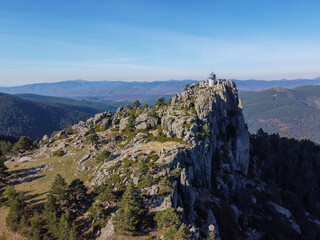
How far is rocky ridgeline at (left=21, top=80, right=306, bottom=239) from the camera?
38688mm

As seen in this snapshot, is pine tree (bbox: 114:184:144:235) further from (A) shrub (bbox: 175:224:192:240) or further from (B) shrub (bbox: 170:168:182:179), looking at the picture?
(B) shrub (bbox: 170:168:182:179)

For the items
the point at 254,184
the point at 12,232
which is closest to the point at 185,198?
the point at 12,232

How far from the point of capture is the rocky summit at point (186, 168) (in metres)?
36.6

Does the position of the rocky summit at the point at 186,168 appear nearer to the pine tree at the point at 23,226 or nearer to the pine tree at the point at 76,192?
the pine tree at the point at 76,192

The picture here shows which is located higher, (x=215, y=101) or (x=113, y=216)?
(x=215, y=101)

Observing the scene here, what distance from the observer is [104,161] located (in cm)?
5628

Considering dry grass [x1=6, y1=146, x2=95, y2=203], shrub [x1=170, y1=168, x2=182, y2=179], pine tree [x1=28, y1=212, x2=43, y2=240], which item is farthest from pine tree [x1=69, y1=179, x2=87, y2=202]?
shrub [x1=170, y1=168, x2=182, y2=179]

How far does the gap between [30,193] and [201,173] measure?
→ 44460mm

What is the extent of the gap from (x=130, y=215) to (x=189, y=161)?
73.7 ft

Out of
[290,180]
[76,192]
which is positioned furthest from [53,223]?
[290,180]

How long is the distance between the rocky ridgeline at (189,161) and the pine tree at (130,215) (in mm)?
2120

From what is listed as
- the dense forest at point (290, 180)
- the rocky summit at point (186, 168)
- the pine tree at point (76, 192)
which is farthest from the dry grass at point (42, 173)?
the dense forest at point (290, 180)

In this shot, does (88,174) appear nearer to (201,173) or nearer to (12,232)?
(12,232)

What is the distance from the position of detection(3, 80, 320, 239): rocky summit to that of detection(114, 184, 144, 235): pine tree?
785mm
